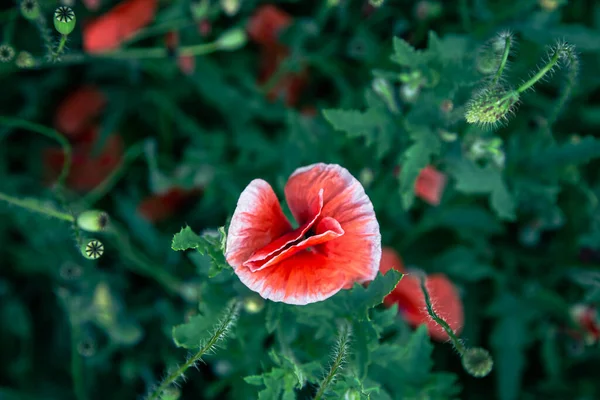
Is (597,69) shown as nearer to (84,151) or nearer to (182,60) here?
(182,60)

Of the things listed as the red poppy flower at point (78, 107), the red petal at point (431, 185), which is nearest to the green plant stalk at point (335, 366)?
the red petal at point (431, 185)

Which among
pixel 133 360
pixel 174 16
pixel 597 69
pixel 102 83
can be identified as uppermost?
pixel 174 16

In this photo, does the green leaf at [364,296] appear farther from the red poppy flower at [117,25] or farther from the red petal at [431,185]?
the red poppy flower at [117,25]

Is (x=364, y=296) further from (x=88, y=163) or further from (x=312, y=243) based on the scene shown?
(x=88, y=163)

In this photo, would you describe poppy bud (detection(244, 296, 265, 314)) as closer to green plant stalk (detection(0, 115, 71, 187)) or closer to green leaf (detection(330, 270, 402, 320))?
green leaf (detection(330, 270, 402, 320))

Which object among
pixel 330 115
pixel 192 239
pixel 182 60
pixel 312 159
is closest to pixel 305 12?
pixel 182 60

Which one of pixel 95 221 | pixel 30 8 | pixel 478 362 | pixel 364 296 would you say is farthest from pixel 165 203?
pixel 478 362
